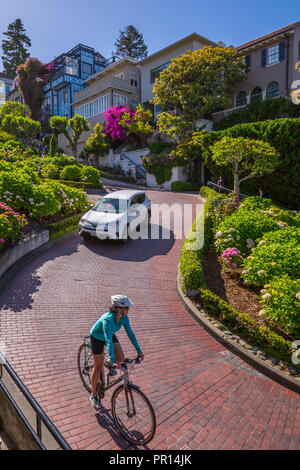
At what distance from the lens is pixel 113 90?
39.8m

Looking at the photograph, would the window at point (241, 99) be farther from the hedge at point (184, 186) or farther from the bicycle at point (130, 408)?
the bicycle at point (130, 408)

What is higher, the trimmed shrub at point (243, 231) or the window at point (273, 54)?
the window at point (273, 54)

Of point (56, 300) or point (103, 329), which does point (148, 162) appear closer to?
point (56, 300)

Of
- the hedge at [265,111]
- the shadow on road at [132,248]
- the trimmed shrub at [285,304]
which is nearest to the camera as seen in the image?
the trimmed shrub at [285,304]

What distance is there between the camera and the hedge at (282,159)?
60.7ft

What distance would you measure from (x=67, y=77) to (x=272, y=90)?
3810cm

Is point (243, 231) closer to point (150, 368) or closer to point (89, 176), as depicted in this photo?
point (150, 368)

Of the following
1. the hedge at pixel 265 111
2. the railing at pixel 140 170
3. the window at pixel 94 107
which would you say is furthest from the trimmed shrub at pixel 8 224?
the window at pixel 94 107

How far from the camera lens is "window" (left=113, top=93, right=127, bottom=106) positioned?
131 ft

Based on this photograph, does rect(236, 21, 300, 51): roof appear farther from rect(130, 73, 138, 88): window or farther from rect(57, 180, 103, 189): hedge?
rect(57, 180, 103, 189): hedge

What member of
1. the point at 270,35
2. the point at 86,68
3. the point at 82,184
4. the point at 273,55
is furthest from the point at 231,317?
the point at 86,68

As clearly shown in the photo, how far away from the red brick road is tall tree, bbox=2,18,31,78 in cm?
7861

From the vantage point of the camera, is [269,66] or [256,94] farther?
[256,94]

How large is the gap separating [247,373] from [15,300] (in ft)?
18.3
